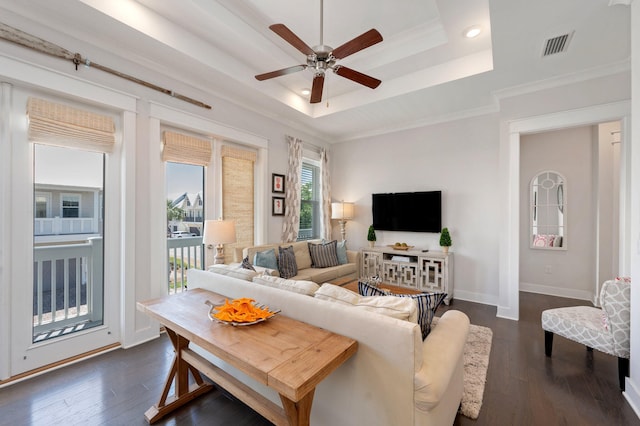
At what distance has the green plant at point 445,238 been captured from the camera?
4258 millimetres

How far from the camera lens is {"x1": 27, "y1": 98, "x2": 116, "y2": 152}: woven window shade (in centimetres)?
235

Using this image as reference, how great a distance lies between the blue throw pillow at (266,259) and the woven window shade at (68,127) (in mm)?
1963

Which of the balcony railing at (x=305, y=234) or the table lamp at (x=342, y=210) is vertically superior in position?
the table lamp at (x=342, y=210)

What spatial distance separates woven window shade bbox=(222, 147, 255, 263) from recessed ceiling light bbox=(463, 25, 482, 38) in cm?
310

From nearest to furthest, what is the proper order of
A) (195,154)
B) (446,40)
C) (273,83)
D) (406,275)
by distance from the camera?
(446,40), (195,154), (273,83), (406,275)

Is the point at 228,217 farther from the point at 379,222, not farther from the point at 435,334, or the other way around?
the point at 435,334

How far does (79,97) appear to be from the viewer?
2539mm

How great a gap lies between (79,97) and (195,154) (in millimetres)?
1199

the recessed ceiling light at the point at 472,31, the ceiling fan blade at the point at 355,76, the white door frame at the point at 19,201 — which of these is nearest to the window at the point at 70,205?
the white door frame at the point at 19,201

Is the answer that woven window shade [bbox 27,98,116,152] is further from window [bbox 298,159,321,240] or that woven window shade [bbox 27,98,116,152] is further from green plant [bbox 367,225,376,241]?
green plant [bbox 367,225,376,241]

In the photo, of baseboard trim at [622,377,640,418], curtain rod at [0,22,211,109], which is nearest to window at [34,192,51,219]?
curtain rod at [0,22,211,109]

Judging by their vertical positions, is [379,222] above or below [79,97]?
below

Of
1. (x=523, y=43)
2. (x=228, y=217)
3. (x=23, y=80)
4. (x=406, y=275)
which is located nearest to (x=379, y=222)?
(x=406, y=275)

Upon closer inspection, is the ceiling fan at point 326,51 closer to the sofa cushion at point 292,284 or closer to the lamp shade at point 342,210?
the sofa cushion at point 292,284
